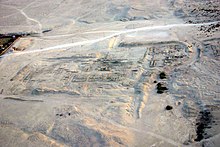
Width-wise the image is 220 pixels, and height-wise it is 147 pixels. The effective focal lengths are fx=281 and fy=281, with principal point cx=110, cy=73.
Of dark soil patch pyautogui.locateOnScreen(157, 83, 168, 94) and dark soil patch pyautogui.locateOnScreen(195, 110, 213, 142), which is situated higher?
dark soil patch pyautogui.locateOnScreen(157, 83, 168, 94)

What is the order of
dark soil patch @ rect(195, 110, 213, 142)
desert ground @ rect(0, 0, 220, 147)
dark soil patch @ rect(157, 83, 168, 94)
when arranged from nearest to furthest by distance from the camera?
dark soil patch @ rect(195, 110, 213, 142) < desert ground @ rect(0, 0, 220, 147) < dark soil patch @ rect(157, 83, 168, 94)

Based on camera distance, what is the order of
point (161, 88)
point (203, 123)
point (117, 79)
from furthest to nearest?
point (117, 79) < point (161, 88) < point (203, 123)

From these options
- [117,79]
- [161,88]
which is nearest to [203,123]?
[161,88]

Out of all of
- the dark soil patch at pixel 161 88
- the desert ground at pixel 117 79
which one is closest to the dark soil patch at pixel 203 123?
the desert ground at pixel 117 79

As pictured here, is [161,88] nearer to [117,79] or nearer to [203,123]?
[117,79]

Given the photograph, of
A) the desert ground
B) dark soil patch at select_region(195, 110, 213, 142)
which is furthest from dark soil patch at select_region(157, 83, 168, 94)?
dark soil patch at select_region(195, 110, 213, 142)

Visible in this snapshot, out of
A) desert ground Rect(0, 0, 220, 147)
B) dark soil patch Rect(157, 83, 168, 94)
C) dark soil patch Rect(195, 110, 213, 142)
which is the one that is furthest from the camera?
dark soil patch Rect(157, 83, 168, 94)

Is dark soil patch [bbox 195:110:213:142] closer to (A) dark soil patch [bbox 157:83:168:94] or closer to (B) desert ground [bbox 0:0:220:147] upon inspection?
(B) desert ground [bbox 0:0:220:147]

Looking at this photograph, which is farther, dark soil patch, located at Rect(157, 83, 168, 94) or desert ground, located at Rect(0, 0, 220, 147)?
dark soil patch, located at Rect(157, 83, 168, 94)
